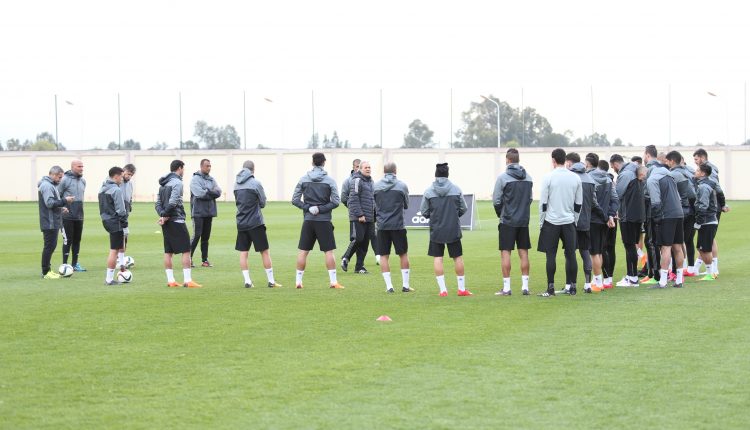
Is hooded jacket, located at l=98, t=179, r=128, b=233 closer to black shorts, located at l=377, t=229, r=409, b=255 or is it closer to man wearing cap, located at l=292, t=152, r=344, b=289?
man wearing cap, located at l=292, t=152, r=344, b=289

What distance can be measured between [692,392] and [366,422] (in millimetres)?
2576

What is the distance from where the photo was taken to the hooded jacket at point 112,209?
53.0 feet

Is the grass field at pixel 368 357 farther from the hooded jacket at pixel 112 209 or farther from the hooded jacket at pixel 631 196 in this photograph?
the hooded jacket at pixel 631 196

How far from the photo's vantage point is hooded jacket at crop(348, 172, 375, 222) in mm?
16938

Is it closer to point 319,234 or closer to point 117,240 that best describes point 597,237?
point 319,234

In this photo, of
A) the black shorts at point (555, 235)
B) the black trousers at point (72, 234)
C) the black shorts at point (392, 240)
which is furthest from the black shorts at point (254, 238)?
the black trousers at point (72, 234)

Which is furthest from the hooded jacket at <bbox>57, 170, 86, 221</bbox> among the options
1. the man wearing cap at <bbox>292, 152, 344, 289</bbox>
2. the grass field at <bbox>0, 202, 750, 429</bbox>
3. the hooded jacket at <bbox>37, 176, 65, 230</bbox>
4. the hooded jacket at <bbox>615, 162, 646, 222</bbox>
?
the hooded jacket at <bbox>615, 162, 646, 222</bbox>

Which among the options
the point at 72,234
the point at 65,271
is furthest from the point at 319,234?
the point at 72,234

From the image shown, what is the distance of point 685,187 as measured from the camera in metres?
16.0

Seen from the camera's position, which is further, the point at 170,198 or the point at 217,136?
the point at 217,136

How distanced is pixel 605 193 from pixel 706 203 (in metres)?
1.93

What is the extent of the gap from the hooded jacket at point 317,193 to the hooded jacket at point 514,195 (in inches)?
97.3

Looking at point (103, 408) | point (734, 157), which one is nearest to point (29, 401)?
point (103, 408)

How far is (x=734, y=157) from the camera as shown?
224 feet
